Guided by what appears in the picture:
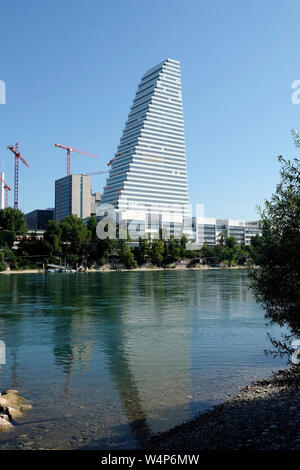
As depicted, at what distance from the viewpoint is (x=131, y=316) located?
142ft

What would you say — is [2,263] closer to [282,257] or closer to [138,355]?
[138,355]

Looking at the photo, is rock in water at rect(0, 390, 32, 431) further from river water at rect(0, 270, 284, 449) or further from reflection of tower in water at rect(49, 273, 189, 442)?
reflection of tower in water at rect(49, 273, 189, 442)

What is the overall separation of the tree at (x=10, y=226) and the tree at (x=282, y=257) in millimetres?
175390

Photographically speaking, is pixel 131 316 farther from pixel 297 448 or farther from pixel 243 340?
pixel 297 448

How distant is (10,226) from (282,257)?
179485 mm

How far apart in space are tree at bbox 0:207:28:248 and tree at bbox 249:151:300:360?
175 m

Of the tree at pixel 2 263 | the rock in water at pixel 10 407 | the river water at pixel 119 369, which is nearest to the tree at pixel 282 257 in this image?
the river water at pixel 119 369

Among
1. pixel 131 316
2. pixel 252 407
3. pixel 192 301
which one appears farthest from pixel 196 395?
pixel 192 301

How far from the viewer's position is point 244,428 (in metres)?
12.4

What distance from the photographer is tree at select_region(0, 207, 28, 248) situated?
17775cm

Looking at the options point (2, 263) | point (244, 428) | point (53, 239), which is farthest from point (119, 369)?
point (53, 239)

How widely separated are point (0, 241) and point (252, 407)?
574 feet

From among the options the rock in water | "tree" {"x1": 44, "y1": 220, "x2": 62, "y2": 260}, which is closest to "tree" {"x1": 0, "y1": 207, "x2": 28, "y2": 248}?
"tree" {"x1": 44, "y1": 220, "x2": 62, "y2": 260}

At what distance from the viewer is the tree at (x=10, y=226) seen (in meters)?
178
